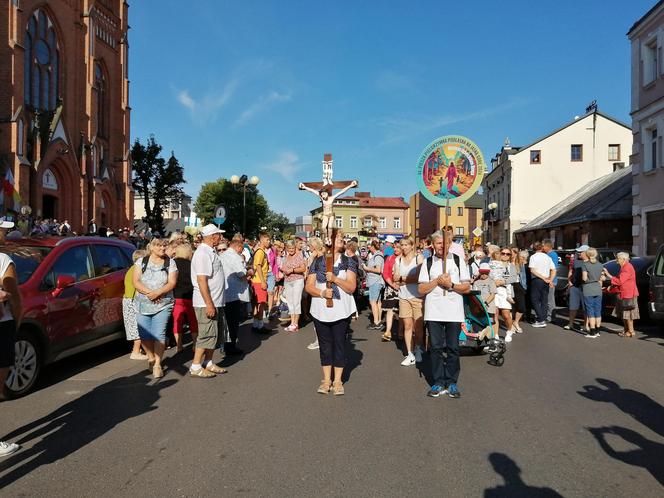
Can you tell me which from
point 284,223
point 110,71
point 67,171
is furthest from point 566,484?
point 284,223

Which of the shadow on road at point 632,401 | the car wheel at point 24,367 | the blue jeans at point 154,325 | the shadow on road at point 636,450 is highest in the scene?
the blue jeans at point 154,325

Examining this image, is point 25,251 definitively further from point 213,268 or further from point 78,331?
point 213,268

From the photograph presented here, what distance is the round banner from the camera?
8.76 m

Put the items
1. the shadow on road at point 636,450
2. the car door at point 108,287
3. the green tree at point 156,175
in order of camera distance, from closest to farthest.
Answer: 1. the shadow on road at point 636,450
2. the car door at point 108,287
3. the green tree at point 156,175

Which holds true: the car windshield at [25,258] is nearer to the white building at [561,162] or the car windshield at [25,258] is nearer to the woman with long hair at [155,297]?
the woman with long hair at [155,297]

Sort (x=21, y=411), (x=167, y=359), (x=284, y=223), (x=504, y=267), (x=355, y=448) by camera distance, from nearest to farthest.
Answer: (x=355, y=448) < (x=21, y=411) < (x=167, y=359) < (x=504, y=267) < (x=284, y=223)

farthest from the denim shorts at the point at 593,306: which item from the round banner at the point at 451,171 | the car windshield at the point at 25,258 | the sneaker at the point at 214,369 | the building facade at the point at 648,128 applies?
the building facade at the point at 648,128

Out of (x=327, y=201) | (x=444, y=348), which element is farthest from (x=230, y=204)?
(x=444, y=348)

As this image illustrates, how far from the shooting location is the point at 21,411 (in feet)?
18.0

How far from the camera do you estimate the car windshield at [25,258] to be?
6.48 meters

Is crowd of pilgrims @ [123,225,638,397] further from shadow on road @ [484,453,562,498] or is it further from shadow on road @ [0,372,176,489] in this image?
shadow on road @ [484,453,562,498]

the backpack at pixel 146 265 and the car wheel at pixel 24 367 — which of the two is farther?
the backpack at pixel 146 265

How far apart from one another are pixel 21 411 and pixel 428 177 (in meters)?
6.38

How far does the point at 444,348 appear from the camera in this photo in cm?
621
